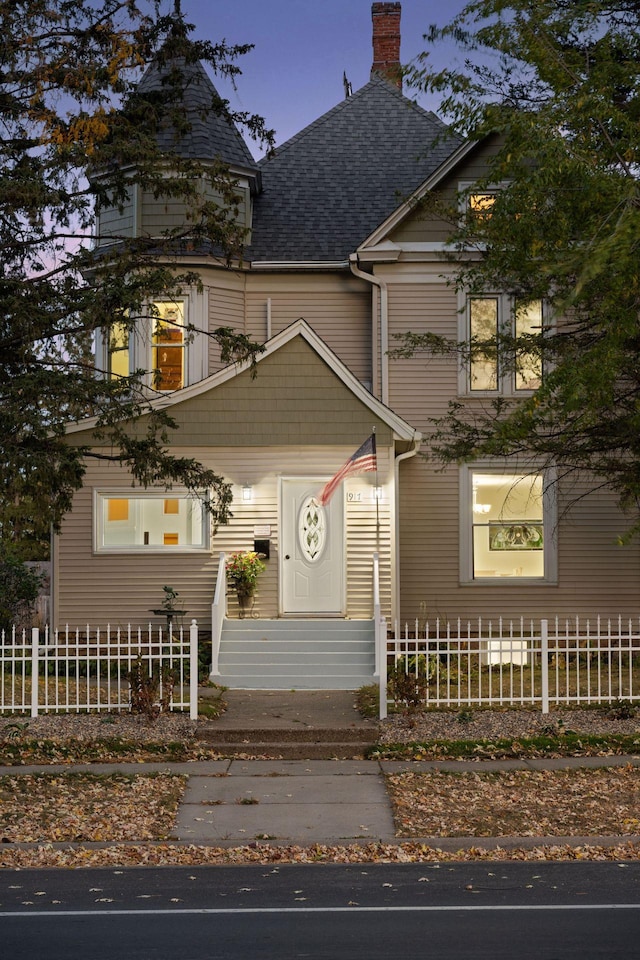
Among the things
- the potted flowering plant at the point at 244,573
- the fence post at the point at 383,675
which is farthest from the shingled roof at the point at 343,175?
the fence post at the point at 383,675

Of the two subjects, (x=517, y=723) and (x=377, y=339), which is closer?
(x=517, y=723)

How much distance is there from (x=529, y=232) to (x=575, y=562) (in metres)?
8.77

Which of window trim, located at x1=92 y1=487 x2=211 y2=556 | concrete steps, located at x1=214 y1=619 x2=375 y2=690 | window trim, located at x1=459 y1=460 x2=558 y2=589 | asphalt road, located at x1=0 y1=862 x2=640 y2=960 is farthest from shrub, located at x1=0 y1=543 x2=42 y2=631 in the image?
asphalt road, located at x1=0 y1=862 x2=640 y2=960

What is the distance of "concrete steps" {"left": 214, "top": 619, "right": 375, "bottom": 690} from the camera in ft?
51.0

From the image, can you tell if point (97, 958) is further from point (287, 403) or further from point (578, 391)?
point (287, 403)

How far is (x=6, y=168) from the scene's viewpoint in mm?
12820

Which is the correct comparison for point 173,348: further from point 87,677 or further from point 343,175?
point 87,677

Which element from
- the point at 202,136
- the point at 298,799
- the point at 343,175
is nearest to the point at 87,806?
the point at 298,799

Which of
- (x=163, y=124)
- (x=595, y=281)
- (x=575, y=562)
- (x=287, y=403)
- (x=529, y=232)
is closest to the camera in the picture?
(x=595, y=281)

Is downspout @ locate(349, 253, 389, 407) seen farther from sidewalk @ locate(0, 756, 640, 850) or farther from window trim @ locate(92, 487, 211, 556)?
sidewalk @ locate(0, 756, 640, 850)

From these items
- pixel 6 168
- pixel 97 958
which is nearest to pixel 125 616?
pixel 6 168

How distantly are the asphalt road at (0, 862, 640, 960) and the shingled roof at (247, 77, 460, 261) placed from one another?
47.3ft

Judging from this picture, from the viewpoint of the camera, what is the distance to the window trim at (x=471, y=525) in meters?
19.5

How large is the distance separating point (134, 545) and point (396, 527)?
4.26 metres
